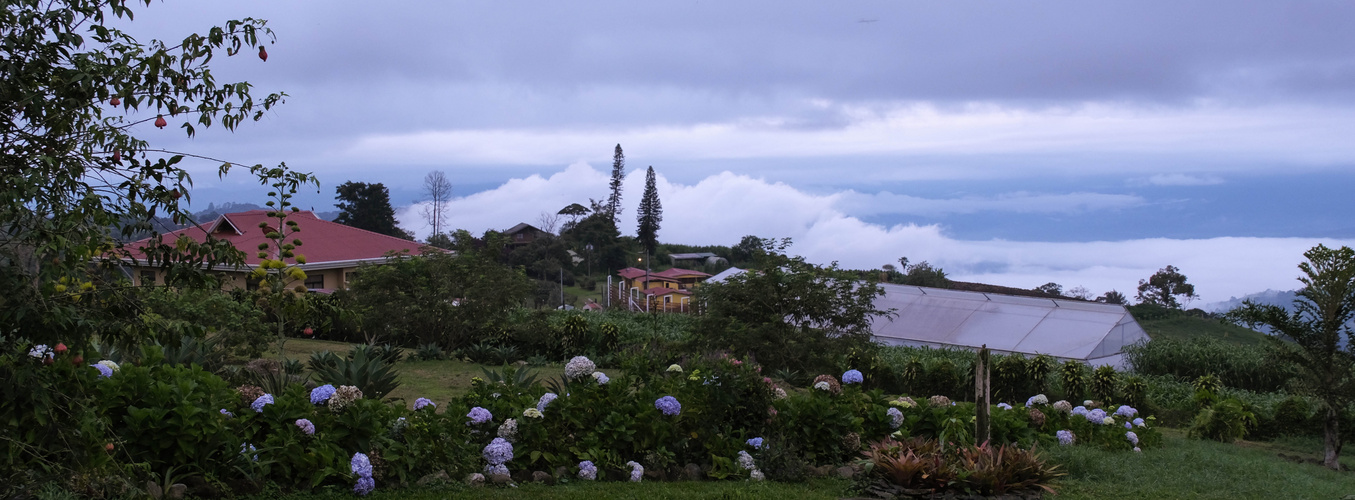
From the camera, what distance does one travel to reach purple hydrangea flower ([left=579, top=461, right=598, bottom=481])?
234 inches

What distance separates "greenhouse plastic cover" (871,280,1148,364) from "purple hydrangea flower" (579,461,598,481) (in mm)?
11641

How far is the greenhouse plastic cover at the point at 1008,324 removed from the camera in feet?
57.6

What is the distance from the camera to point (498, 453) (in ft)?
19.0

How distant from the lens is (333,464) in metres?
5.32

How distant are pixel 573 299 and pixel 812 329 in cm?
2945

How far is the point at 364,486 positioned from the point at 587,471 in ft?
4.69

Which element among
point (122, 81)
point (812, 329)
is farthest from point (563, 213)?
point (122, 81)

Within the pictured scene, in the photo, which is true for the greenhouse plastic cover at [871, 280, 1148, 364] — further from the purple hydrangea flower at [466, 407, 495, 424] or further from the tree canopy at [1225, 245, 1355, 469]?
the purple hydrangea flower at [466, 407, 495, 424]

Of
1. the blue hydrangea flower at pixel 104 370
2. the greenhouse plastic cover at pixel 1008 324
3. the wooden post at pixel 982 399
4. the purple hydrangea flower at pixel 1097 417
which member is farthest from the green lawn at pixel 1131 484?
the greenhouse plastic cover at pixel 1008 324

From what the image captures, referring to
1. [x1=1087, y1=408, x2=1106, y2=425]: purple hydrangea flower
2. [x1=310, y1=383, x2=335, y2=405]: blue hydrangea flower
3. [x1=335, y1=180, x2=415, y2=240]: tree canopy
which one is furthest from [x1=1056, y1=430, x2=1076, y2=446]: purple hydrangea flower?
[x1=335, y1=180, x2=415, y2=240]: tree canopy

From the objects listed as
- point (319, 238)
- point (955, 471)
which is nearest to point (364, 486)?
point (955, 471)

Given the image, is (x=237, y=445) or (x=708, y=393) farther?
(x=708, y=393)

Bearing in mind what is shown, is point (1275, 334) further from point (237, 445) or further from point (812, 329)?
point (237, 445)

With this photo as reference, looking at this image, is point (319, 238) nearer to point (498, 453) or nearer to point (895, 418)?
point (498, 453)
